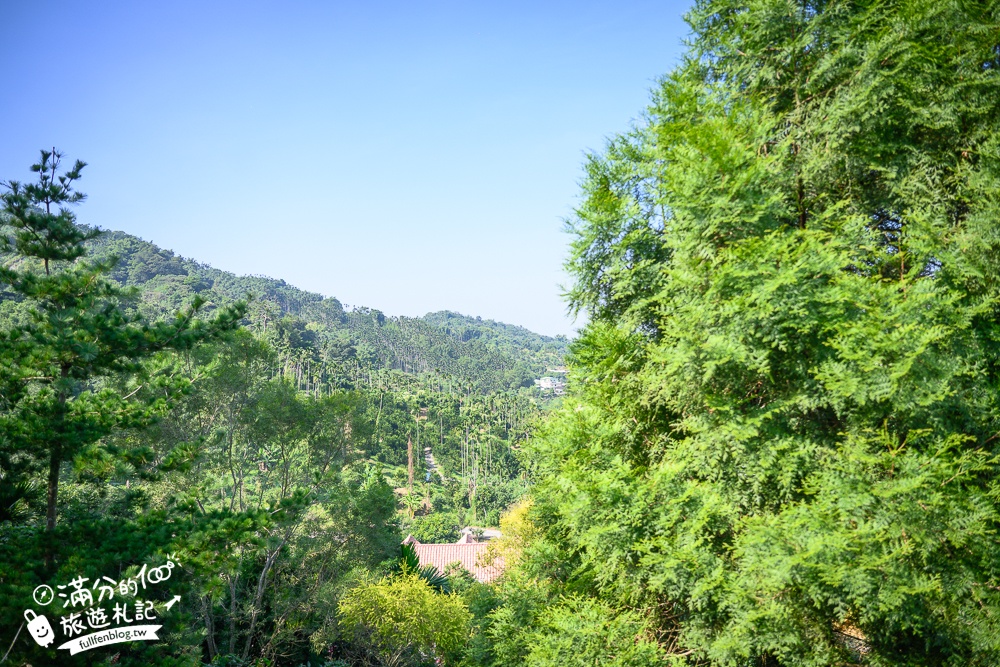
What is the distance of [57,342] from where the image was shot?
228 inches

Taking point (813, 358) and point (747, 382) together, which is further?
point (747, 382)

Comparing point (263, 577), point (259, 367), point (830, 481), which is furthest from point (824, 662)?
point (259, 367)

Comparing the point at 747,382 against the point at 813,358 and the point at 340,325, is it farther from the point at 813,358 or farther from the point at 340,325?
the point at 340,325

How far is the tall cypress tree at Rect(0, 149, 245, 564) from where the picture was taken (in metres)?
5.75

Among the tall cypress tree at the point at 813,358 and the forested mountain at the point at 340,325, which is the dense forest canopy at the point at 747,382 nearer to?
the tall cypress tree at the point at 813,358

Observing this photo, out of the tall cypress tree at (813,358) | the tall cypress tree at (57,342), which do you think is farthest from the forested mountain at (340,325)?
the tall cypress tree at (813,358)

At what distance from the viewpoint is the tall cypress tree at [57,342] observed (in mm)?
5754

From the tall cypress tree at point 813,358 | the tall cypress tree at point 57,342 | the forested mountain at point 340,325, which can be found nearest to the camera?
the tall cypress tree at point 813,358

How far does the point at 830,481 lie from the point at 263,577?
1363cm

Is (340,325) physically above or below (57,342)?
above

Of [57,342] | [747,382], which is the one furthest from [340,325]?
[747,382]

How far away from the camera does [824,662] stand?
13.0 feet

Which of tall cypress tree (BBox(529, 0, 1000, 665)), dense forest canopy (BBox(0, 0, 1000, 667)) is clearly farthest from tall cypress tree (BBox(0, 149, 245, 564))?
tall cypress tree (BBox(529, 0, 1000, 665))

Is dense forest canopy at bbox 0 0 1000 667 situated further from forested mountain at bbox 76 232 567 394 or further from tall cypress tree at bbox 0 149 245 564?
forested mountain at bbox 76 232 567 394
